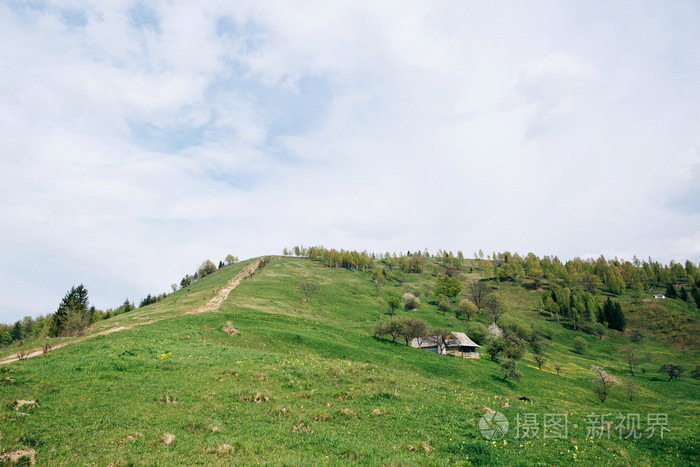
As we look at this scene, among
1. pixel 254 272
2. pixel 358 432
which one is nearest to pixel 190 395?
pixel 358 432

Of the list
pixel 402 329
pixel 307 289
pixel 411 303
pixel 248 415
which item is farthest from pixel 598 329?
pixel 248 415

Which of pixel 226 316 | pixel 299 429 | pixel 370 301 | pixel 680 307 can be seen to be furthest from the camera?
pixel 680 307

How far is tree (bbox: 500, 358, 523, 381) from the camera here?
4884cm

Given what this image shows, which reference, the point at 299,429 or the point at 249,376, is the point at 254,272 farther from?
the point at 299,429

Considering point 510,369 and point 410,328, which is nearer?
point 510,369

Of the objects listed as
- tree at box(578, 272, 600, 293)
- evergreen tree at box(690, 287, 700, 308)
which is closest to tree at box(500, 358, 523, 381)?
evergreen tree at box(690, 287, 700, 308)

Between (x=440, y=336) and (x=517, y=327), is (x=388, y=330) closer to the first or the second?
(x=440, y=336)

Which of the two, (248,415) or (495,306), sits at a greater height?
(248,415)

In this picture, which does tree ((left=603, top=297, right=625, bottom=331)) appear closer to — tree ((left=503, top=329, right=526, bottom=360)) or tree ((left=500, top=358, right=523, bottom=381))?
tree ((left=503, top=329, right=526, bottom=360))

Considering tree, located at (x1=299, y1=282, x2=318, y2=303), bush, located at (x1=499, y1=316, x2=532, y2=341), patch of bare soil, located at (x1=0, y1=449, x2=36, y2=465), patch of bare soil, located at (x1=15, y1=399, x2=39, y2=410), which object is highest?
tree, located at (x1=299, y1=282, x2=318, y2=303)

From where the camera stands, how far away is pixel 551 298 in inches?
5906

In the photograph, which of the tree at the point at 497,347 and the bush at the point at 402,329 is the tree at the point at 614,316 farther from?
the bush at the point at 402,329

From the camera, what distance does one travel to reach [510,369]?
48.9 meters

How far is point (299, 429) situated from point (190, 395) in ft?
28.7
